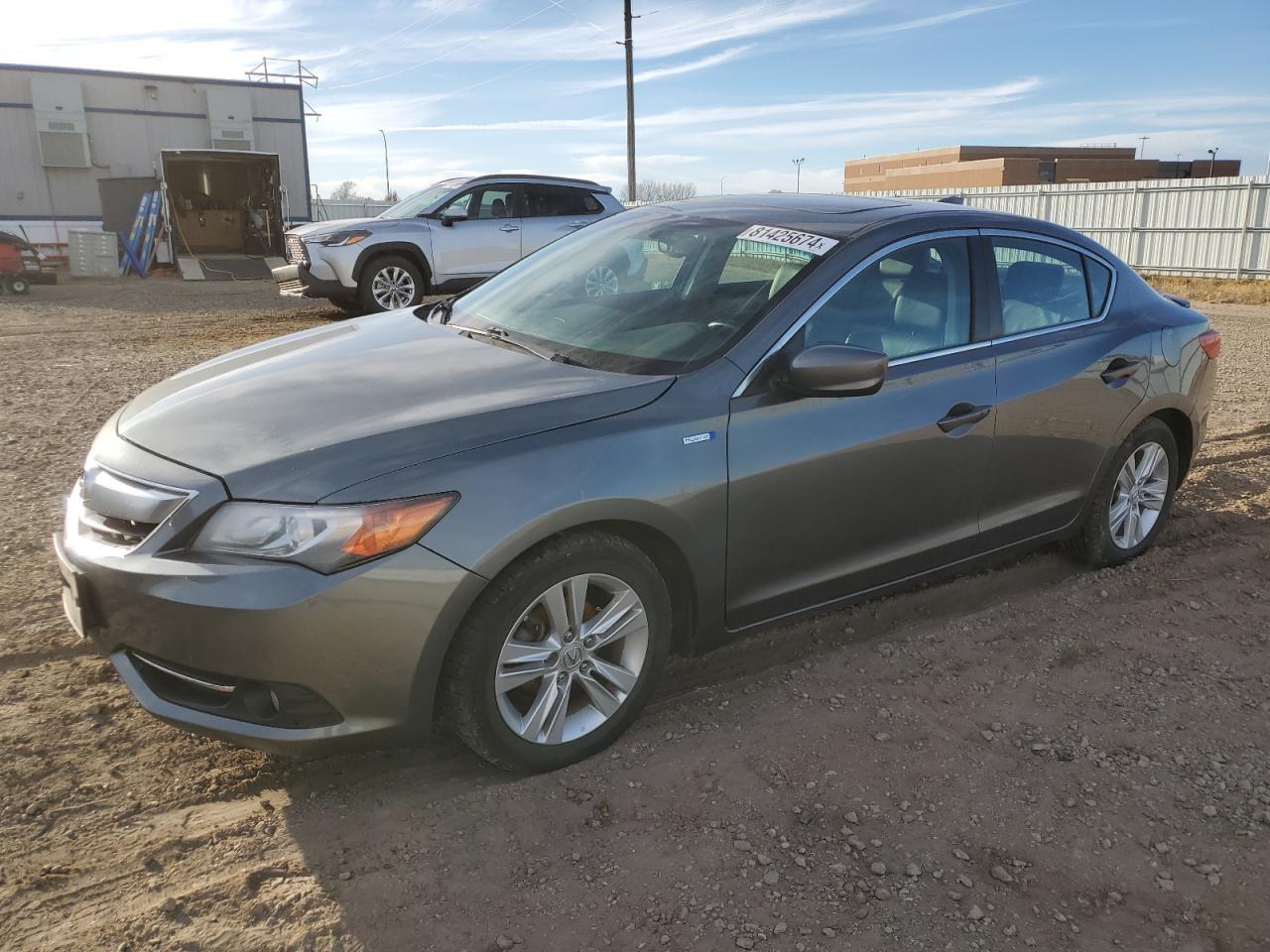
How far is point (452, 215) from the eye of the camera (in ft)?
41.3

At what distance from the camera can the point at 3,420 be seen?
7.17 meters

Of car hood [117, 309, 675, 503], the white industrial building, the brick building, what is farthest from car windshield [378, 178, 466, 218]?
the brick building

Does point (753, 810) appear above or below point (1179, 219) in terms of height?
below

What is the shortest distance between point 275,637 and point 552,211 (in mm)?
11515

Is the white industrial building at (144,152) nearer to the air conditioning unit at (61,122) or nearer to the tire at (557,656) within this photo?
the air conditioning unit at (61,122)

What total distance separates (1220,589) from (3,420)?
7704 millimetres

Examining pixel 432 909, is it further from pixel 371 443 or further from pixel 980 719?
pixel 980 719

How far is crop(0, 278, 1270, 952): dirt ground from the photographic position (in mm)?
2463

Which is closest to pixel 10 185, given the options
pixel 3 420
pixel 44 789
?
pixel 3 420

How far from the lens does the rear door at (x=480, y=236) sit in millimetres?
12508

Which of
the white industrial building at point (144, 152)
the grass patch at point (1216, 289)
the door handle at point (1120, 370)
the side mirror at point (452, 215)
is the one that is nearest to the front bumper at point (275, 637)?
the door handle at point (1120, 370)

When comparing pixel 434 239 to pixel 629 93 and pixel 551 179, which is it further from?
pixel 629 93

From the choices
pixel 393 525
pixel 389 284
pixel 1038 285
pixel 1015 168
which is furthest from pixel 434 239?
pixel 1015 168

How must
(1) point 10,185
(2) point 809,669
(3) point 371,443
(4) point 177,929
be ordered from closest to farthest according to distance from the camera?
(4) point 177,929 < (3) point 371,443 < (2) point 809,669 < (1) point 10,185
